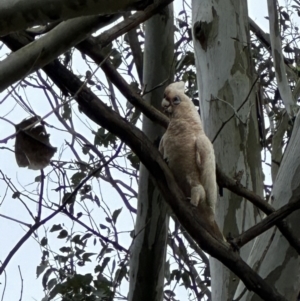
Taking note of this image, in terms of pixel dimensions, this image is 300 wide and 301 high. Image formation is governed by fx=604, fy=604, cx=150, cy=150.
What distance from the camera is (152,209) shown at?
2.02 meters

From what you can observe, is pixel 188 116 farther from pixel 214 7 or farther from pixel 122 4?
pixel 214 7

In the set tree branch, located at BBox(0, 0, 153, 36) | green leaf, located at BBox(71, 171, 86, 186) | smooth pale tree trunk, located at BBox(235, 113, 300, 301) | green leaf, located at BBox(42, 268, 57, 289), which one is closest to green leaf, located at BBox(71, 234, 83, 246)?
green leaf, located at BBox(42, 268, 57, 289)

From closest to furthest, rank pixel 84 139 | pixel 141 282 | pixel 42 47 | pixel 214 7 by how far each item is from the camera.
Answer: pixel 42 47
pixel 141 282
pixel 214 7
pixel 84 139

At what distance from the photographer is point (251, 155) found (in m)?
2.15

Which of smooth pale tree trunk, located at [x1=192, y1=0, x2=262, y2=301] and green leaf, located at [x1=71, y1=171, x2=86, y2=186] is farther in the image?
green leaf, located at [x1=71, y1=171, x2=86, y2=186]

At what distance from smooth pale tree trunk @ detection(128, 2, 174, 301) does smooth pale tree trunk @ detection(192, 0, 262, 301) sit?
0.15 meters

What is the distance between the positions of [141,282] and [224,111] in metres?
0.71

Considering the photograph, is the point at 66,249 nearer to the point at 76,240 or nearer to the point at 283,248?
the point at 76,240

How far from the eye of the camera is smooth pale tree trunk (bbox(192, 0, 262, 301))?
6.64 ft

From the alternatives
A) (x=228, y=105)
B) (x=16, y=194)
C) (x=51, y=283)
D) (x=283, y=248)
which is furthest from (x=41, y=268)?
(x=283, y=248)

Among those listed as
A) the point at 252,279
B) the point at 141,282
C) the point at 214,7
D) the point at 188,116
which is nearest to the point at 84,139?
the point at 214,7

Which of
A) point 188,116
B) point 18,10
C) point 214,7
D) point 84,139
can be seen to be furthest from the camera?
point 84,139

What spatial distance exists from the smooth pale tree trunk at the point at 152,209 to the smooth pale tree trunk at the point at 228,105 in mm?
153

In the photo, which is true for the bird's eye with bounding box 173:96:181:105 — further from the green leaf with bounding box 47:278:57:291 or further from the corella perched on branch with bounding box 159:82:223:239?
the green leaf with bounding box 47:278:57:291
